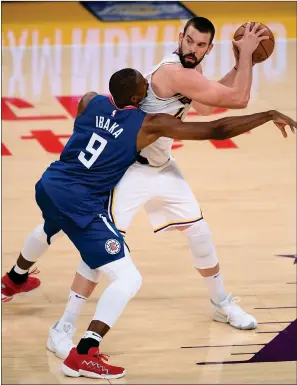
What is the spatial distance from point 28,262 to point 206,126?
1494mm

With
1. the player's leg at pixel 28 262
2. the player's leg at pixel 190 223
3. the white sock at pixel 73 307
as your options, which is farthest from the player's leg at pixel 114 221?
the player's leg at pixel 28 262

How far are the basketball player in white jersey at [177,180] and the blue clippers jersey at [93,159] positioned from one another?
236 millimetres

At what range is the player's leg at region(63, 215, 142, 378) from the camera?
16.7ft

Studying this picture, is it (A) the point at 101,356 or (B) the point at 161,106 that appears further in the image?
(B) the point at 161,106

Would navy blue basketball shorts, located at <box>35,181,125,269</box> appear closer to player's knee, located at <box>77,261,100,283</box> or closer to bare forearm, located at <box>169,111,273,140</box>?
player's knee, located at <box>77,261,100,283</box>

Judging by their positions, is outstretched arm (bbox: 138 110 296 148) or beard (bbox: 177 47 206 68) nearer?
outstretched arm (bbox: 138 110 296 148)

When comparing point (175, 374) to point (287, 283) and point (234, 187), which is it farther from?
point (234, 187)

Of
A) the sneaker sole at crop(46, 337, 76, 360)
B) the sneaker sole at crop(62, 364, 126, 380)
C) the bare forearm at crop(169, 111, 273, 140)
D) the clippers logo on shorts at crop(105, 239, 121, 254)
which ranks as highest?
the bare forearm at crop(169, 111, 273, 140)

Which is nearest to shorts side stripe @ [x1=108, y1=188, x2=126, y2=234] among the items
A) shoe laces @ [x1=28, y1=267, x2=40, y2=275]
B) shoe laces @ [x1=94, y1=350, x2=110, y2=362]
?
shoe laces @ [x1=94, y1=350, x2=110, y2=362]

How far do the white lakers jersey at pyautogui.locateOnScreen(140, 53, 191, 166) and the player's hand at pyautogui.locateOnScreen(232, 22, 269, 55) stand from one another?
0.33 m

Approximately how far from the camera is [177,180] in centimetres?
566

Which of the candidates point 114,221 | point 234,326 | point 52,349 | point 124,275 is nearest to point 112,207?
point 114,221

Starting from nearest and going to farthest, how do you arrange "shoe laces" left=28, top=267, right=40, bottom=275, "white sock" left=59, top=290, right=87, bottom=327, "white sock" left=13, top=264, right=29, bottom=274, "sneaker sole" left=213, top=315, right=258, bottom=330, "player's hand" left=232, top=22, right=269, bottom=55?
"player's hand" left=232, top=22, right=269, bottom=55 < "white sock" left=59, top=290, right=87, bottom=327 < "sneaker sole" left=213, top=315, right=258, bottom=330 < "white sock" left=13, top=264, right=29, bottom=274 < "shoe laces" left=28, top=267, right=40, bottom=275

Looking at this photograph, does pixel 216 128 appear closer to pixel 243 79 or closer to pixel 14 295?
pixel 243 79
